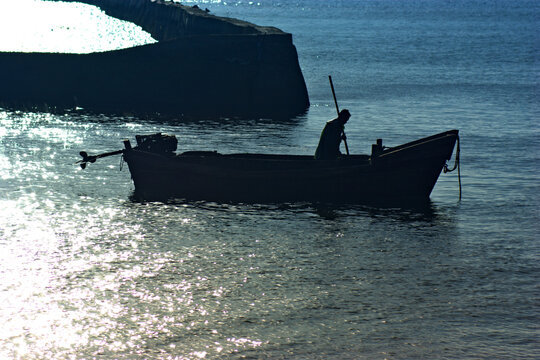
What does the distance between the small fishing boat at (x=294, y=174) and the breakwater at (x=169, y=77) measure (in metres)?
14.3

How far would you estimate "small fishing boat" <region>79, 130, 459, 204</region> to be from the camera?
1797cm

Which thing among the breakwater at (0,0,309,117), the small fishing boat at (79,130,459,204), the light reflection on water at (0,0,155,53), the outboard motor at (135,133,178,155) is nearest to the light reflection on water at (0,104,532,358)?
the small fishing boat at (79,130,459,204)

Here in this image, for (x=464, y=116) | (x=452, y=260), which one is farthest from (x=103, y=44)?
(x=452, y=260)

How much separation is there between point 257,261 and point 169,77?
20638 mm

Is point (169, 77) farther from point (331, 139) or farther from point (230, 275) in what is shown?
point (230, 275)

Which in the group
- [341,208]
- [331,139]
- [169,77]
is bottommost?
[341,208]

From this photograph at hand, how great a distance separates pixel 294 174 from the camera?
18.2 meters

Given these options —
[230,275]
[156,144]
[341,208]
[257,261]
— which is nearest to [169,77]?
[156,144]

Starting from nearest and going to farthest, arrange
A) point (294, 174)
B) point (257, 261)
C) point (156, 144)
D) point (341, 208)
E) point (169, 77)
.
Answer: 1. point (257, 261)
2. point (341, 208)
3. point (294, 174)
4. point (156, 144)
5. point (169, 77)

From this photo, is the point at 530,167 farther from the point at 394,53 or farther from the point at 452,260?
the point at 394,53

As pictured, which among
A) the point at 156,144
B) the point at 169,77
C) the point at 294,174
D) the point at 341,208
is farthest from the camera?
the point at 169,77

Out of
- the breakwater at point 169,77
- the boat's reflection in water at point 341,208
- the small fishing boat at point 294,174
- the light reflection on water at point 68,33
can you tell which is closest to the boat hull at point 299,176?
the small fishing boat at point 294,174

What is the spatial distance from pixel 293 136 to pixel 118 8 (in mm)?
70794

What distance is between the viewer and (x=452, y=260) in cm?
1460
